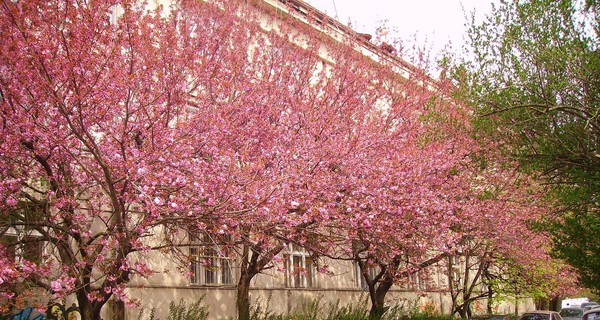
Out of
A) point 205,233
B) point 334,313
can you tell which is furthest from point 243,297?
point 334,313

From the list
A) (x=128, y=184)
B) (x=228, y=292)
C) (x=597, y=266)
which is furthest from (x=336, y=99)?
(x=128, y=184)

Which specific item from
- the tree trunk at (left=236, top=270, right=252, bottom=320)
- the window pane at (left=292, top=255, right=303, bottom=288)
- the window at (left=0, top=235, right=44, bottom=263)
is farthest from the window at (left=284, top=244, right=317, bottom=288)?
the window at (left=0, top=235, right=44, bottom=263)

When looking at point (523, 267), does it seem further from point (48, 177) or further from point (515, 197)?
point (48, 177)

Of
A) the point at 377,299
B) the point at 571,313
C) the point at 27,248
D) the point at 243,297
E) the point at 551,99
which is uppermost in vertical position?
the point at 551,99

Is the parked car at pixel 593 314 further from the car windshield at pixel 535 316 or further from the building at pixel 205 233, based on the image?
the car windshield at pixel 535 316

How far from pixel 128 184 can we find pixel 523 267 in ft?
62.3

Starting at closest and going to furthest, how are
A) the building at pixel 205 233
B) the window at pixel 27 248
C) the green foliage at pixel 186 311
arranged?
the building at pixel 205 233, the window at pixel 27 248, the green foliage at pixel 186 311

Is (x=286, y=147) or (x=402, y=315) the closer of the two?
(x=286, y=147)

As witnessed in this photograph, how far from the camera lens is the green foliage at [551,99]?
14.1 metres

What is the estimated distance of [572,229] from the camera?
52.3ft

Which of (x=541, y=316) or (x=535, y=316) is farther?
(x=535, y=316)

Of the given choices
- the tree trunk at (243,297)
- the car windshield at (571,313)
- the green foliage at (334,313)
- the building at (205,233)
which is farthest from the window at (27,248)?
the car windshield at (571,313)

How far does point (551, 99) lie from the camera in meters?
14.4

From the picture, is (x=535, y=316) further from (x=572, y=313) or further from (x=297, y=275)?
(x=572, y=313)
